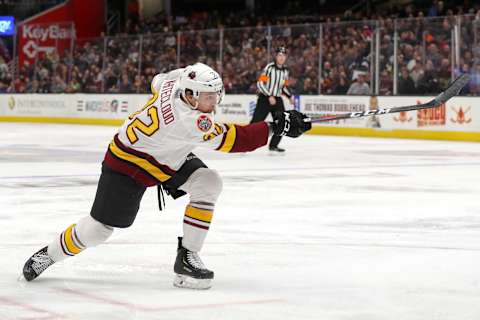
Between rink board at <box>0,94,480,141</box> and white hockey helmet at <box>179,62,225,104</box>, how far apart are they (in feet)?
42.2

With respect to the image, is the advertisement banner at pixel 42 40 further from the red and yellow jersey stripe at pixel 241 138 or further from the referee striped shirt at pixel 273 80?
the red and yellow jersey stripe at pixel 241 138

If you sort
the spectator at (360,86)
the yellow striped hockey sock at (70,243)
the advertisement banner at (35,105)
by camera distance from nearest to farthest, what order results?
the yellow striped hockey sock at (70,243)
the spectator at (360,86)
the advertisement banner at (35,105)

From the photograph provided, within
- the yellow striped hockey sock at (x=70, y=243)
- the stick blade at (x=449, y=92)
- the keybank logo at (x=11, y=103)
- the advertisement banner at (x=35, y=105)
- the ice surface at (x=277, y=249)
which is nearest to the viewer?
the ice surface at (x=277, y=249)

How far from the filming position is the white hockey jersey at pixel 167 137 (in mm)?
4176

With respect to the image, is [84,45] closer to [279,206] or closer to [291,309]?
[279,206]

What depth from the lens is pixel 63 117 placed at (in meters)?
23.9

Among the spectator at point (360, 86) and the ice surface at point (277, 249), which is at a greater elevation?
the spectator at point (360, 86)

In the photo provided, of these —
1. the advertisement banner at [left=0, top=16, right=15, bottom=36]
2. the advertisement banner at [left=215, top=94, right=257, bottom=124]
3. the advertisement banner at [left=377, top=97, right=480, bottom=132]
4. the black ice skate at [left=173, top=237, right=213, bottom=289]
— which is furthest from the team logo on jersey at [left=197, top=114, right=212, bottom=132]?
the advertisement banner at [left=0, top=16, right=15, bottom=36]

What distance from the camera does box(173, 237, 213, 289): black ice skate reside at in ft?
14.3

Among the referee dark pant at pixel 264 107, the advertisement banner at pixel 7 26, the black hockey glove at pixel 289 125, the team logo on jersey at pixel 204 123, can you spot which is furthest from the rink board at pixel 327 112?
the team logo on jersey at pixel 204 123

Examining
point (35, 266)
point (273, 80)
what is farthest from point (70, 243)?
point (273, 80)

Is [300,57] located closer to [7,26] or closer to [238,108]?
[238,108]

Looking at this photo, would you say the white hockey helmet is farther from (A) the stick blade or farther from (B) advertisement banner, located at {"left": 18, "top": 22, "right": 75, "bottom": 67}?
(B) advertisement banner, located at {"left": 18, "top": 22, "right": 75, "bottom": 67}

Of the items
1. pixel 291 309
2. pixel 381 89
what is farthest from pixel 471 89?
pixel 291 309
